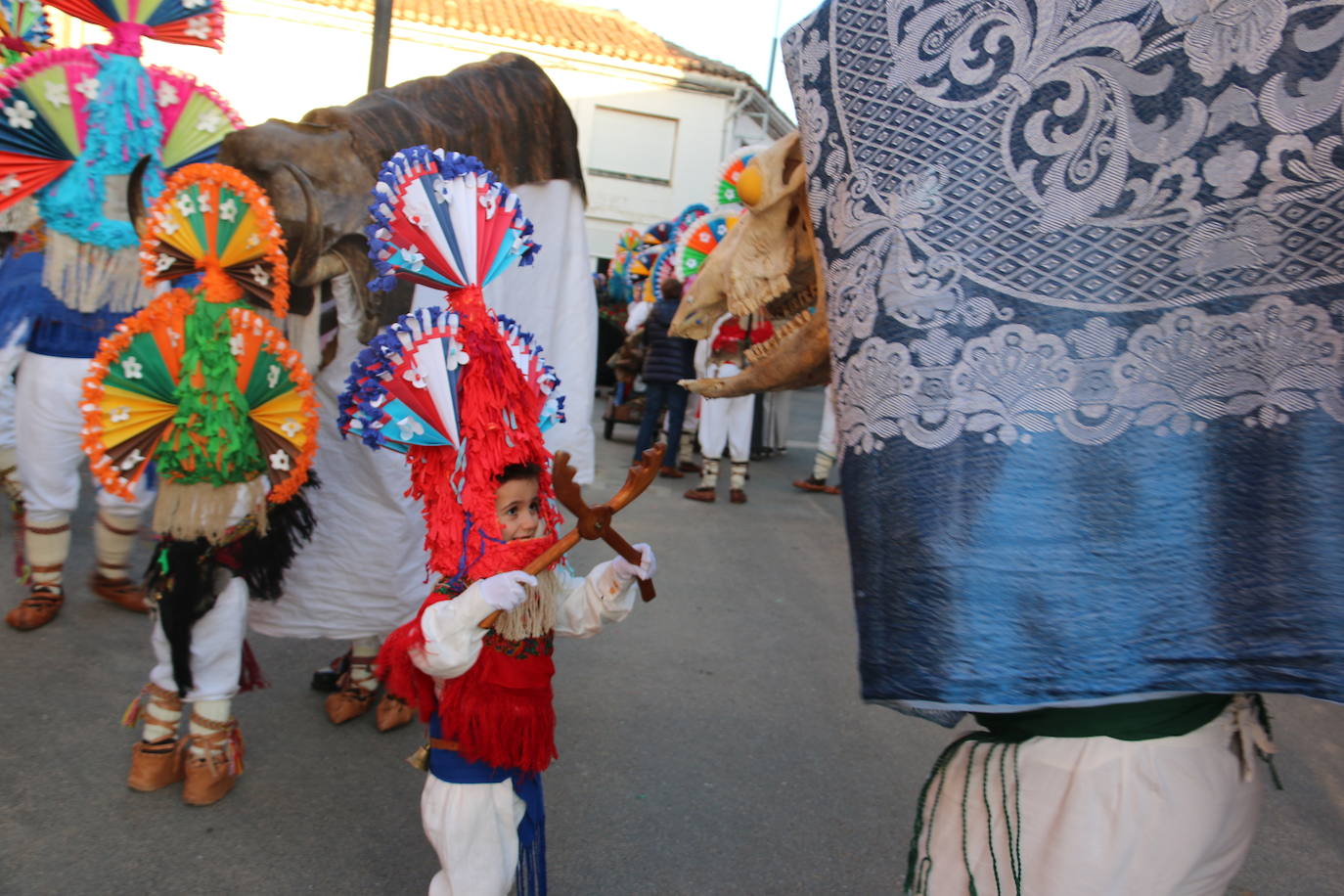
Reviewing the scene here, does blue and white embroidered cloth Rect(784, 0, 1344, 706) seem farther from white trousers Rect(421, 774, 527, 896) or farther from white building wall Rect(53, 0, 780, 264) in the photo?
white building wall Rect(53, 0, 780, 264)

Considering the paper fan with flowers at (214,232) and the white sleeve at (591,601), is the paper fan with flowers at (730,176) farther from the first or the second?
the white sleeve at (591,601)

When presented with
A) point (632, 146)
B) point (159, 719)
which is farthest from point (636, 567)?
point (632, 146)

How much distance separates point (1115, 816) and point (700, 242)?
12.7 ft

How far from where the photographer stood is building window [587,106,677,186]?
20.6 m

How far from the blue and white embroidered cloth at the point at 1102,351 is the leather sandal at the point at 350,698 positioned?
8.26 feet

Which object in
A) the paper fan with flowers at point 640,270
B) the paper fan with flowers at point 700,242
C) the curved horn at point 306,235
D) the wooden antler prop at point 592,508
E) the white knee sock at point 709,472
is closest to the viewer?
the wooden antler prop at point 592,508

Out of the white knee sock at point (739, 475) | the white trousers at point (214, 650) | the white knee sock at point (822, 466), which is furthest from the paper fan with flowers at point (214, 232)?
the white knee sock at point (822, 466)

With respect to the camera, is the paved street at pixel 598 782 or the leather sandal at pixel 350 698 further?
the leather sandal at pixel 350 698

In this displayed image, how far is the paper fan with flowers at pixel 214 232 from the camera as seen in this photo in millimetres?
2715

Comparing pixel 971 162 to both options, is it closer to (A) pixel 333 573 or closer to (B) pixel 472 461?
(B) pixel 472 461

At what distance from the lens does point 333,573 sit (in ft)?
11.0

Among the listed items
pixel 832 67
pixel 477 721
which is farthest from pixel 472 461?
pixel 832 67

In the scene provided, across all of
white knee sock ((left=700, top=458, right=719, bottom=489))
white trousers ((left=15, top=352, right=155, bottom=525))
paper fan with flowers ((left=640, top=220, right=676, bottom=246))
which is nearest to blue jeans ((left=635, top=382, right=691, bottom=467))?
white knee sock ((left=700, top=458, right=719, bottom=489))

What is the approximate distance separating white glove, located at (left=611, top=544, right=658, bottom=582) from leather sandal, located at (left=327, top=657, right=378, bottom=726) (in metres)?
1.67
